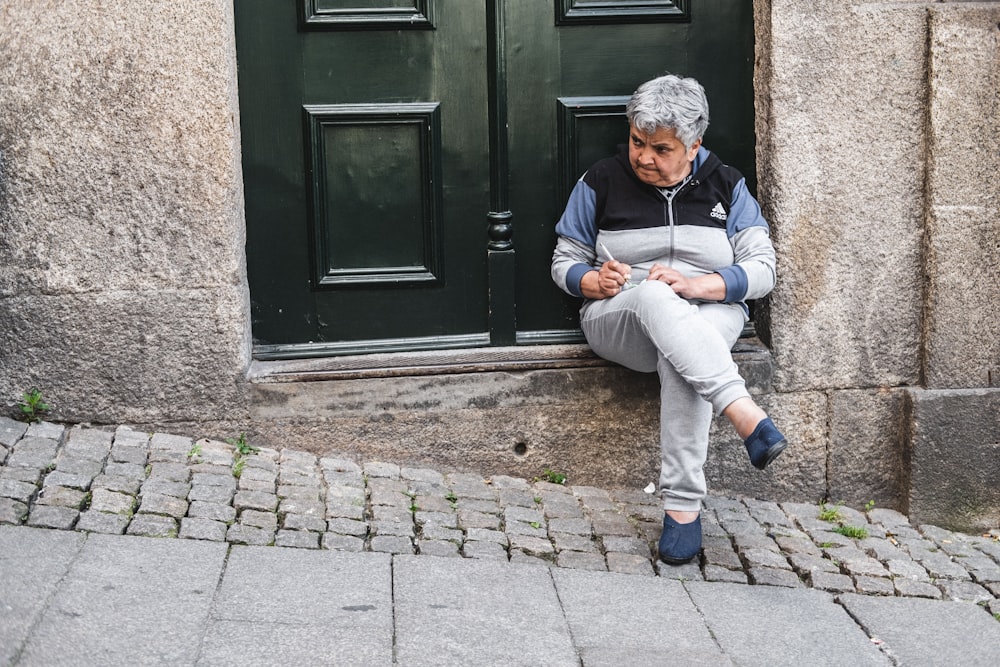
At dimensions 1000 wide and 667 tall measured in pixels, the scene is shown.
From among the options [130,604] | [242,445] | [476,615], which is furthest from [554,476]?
[130,604]

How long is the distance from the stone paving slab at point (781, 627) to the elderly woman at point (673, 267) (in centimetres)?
26

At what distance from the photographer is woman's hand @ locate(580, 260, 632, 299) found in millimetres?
3982

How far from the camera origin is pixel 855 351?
4.46 m

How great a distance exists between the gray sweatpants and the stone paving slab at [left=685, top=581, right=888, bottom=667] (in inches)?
13.6

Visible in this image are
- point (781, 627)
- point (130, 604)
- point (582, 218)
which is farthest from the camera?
point (582, 218)

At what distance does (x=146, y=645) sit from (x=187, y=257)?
164 cm

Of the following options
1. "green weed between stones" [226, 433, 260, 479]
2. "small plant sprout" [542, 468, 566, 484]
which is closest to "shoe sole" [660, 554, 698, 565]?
"small plant sprout" [542, 468, 566, 484]

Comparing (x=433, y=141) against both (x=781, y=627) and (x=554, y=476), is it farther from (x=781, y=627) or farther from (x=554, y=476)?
(x=781, y=627)

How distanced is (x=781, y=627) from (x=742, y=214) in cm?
147

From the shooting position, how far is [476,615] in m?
3.23

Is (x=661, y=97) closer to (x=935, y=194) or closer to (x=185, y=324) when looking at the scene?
(x=935, y=194)

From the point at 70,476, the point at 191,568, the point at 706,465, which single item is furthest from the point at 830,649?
the point at 70,476

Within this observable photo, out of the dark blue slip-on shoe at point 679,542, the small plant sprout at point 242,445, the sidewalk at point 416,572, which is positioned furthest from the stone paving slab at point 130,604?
the dark blue slip-on shoe at point 679,542

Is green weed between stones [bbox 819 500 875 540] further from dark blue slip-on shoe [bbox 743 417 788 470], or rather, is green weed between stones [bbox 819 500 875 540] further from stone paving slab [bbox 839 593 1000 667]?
dark blue slip-on shoe [bbox 743 417 788 470]
